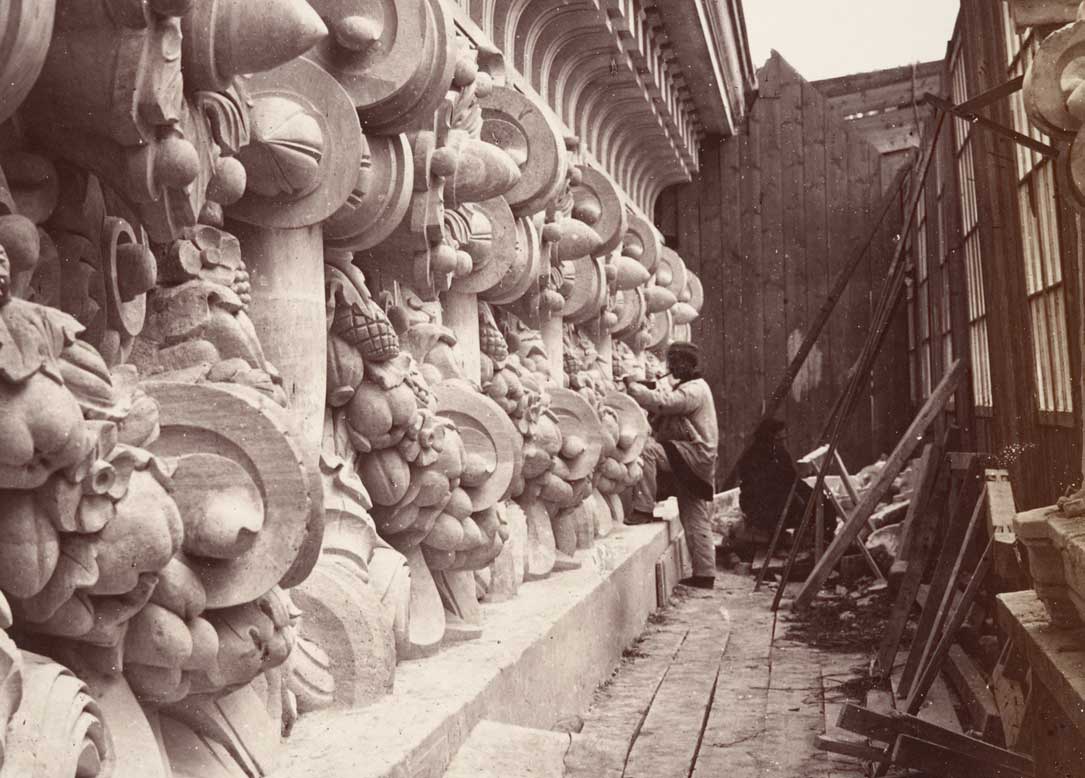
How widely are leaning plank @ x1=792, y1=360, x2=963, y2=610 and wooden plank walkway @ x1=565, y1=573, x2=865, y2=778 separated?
0.33m

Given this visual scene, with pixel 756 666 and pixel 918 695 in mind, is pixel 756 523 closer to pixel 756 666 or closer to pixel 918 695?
pixel 756 666

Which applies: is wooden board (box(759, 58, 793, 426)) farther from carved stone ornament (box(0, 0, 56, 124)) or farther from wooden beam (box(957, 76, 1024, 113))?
carved stone ornament (box(0, 0, 56, 124))

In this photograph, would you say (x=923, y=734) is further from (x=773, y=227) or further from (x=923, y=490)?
(x=773, y=227)

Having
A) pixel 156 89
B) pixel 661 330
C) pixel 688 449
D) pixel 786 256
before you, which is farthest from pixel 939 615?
pixel 786 256

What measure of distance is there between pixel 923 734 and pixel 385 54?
2.35 m

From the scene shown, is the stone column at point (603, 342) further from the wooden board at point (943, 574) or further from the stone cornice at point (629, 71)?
the wooden board at point (943, 574)

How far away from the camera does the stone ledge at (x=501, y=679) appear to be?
276cm

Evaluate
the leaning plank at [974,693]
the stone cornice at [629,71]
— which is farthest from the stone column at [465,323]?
the leaning plank at [974,693]

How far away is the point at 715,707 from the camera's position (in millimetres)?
5430

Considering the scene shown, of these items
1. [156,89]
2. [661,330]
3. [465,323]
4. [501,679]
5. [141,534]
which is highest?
[661,330]

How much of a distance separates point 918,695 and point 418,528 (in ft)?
6.23

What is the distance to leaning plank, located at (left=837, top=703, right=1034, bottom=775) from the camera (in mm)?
3799

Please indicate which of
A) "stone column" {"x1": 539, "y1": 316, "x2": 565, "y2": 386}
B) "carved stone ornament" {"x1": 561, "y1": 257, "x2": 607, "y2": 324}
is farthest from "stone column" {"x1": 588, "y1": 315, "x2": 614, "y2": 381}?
"stone column" {"x1": 539, "y1": 316, "x2": 565, "y2": 386}

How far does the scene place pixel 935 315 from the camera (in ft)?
33.1
